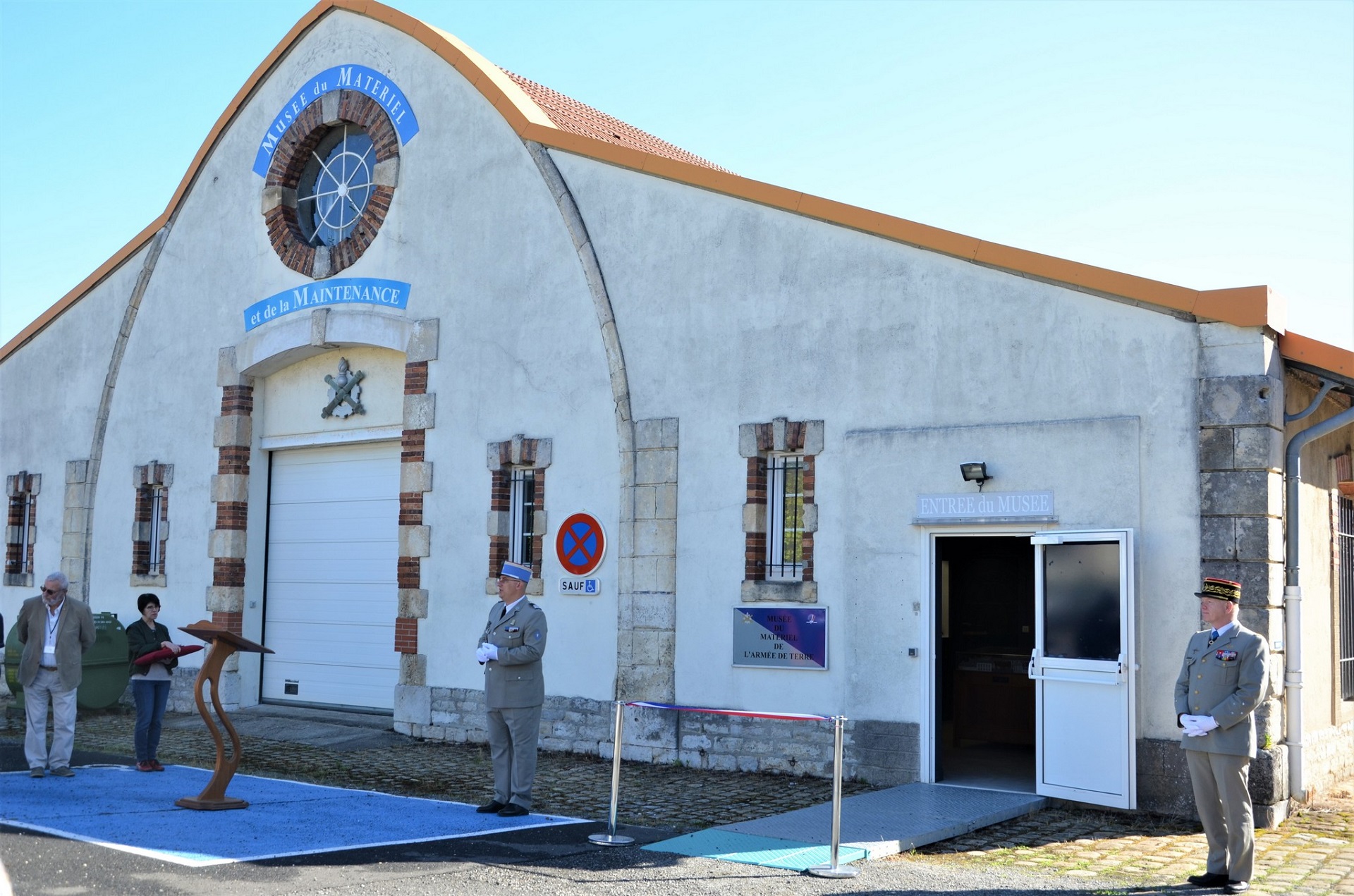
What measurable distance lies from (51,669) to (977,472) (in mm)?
7713

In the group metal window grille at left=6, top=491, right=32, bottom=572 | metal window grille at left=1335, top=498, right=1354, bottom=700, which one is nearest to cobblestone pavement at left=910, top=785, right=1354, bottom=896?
metal window grille at left=1335, top=498, right=1354, bottom=700

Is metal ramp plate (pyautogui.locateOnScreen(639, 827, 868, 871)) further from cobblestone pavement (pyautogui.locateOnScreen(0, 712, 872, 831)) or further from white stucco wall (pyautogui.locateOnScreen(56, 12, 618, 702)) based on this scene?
white stucco wall (pyautogui.locateOnScreen(56, 12, 618, 702))

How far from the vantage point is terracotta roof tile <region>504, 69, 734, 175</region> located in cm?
1557

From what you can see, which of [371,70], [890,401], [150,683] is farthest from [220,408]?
[890,401]

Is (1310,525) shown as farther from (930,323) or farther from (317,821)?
(317,821)

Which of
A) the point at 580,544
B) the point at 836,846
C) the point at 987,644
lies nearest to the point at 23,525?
the point at 580,544

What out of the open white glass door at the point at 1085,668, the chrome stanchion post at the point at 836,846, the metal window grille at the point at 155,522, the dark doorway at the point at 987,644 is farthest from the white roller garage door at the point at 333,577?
the chrome stanchion post at the point at 836,846

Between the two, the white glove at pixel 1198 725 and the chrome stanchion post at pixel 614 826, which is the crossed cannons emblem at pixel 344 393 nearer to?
the chrome stanchion post at pixel 614 826

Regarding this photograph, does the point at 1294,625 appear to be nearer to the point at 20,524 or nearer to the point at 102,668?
the point at 102,668

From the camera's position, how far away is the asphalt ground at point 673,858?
6.71 m

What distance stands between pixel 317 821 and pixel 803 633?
14.5 feet

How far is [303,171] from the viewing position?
1612cm

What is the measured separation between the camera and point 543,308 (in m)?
13.2

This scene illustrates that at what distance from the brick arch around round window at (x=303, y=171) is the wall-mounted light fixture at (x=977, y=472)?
7.82 metres
